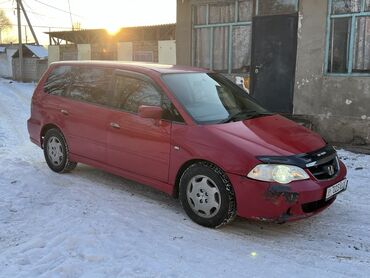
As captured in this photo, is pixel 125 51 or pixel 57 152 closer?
pixel 57 152

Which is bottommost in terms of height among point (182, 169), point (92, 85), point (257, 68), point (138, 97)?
point (182, 169)

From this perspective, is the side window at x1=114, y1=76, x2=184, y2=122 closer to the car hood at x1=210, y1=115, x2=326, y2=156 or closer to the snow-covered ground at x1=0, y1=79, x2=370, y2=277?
the car hood at x1=210, y1=115, x2=326, y2=156

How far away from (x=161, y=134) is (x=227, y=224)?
1235 mm

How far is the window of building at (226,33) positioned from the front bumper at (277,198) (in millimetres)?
6250

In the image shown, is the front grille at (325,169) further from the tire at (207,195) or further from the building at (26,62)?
the building at (26,62)

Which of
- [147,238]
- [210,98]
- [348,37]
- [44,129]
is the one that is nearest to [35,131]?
[44,129]

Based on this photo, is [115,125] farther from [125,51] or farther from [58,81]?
[125,51]

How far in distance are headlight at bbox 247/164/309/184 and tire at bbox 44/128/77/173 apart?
3.27 meters

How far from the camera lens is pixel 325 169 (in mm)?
4578

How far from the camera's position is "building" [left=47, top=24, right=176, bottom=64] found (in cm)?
2538

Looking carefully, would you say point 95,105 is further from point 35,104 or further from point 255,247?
point 255,247

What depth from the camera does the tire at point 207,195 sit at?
4.49 metres

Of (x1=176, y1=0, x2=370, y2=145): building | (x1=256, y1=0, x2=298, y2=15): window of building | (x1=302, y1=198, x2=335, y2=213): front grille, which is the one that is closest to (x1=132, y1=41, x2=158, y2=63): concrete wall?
(x1=176, y1=0, x2=370, y2=145): building

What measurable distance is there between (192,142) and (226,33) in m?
6.47
